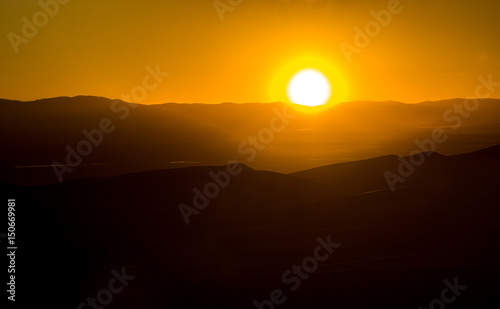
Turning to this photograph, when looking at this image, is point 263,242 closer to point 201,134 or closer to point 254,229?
point 254,229

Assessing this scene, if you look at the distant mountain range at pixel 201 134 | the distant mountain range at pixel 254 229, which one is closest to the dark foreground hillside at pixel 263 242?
the distant mountain range at pixel 254 229

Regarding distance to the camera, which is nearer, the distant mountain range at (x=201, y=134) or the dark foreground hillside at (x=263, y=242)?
the dark foreground hillside at (x=263, y=242)

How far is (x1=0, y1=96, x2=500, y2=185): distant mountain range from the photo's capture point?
3031 centimetres

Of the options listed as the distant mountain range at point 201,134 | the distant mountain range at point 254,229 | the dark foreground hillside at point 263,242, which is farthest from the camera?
the distant mountain range at point 201,134

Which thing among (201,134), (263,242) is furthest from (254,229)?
(201,134)

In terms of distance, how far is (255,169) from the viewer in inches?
1006

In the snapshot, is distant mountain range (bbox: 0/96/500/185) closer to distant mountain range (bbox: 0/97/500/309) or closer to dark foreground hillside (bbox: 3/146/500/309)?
distant mountain range (bbox: 0/97/500/309)

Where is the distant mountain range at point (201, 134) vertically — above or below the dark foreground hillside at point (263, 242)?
above

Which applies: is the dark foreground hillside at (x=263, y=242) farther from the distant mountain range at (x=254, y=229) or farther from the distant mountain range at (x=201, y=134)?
the distant mountain range at (x=201, y=134)

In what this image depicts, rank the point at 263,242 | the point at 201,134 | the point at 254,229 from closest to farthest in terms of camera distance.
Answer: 1. the point at 263,242
2. the point at 254,229
3. the point at 201,134

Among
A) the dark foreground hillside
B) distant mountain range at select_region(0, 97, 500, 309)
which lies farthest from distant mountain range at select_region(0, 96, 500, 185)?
the dark foreground hillside

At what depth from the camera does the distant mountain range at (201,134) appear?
30312 mm

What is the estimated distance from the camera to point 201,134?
4881cm

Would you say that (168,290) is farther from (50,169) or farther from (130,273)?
(50,169)
